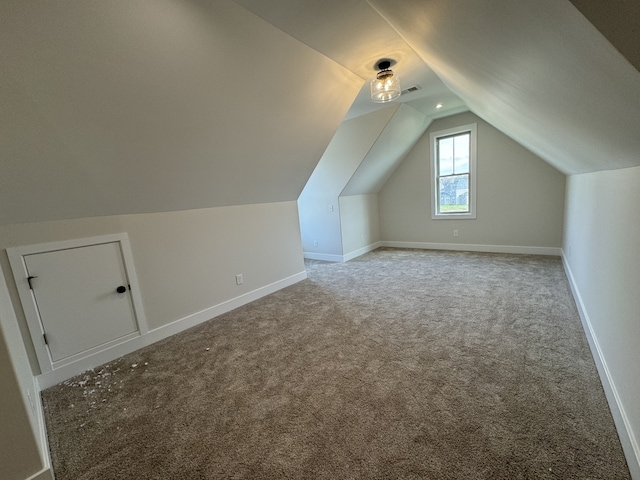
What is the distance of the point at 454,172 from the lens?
509 cm

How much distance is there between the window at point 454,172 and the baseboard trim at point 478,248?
59cm

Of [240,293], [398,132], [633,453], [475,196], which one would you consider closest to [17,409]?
[240,293]

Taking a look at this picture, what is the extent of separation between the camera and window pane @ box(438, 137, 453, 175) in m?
5.09

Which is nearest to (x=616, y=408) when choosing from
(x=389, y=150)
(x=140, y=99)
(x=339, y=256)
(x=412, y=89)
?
(x=140, y=99)

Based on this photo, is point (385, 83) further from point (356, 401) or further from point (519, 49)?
point (356, 401)

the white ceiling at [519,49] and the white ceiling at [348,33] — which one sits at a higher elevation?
the white ceiling at [348,33]

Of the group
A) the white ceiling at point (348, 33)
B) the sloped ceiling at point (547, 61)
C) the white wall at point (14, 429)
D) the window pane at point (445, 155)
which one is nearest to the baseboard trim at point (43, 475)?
the white wall at point (14, 429)

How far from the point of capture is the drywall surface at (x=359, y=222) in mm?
5090

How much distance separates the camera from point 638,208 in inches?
47.5

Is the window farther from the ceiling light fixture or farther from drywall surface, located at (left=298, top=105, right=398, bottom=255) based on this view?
the ceiling light fixture

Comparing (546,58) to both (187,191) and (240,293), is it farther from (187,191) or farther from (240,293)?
(240,293)

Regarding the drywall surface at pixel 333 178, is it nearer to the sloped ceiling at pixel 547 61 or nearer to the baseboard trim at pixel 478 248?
the baseboard trim at pixel 478 248

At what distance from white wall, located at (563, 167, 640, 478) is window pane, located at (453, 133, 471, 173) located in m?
2.85

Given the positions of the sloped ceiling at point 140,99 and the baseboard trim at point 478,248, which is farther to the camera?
the baseboard trim at point 478,248
